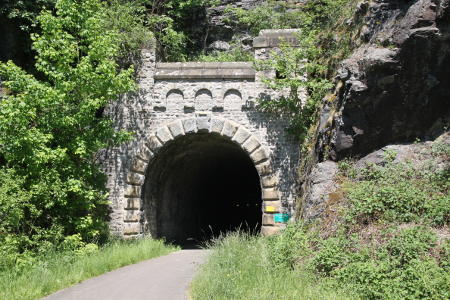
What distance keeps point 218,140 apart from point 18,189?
6.90 meters

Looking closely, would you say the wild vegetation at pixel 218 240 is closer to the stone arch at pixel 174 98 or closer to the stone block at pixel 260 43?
the stone block at pixel 260 43

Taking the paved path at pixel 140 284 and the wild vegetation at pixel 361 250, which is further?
the paved path at pixel 140 284

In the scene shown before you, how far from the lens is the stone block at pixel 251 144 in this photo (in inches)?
502

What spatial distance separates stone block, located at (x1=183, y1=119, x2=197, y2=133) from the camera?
42.3 ft

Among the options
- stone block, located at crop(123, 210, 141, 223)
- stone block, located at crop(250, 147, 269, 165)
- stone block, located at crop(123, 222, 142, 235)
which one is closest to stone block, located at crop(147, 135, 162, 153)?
stone block, located at crop(123, 210, 141, 223)

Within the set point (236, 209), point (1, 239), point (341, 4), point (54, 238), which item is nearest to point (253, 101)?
point (341, 4)

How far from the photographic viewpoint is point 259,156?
12719 mm

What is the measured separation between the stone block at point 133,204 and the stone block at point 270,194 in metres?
3.66

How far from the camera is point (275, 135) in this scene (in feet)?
42.2

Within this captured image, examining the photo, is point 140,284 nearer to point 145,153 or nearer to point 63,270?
point 63,270

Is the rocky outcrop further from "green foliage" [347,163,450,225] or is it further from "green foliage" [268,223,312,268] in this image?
"green foliage" [268,223,312,268]

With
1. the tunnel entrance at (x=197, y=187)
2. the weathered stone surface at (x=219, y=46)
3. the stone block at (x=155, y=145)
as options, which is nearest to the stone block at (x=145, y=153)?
the stone block at (x=155, y=145)

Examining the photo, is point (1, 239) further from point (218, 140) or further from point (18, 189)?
point (218, 140)

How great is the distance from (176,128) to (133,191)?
2222mm
